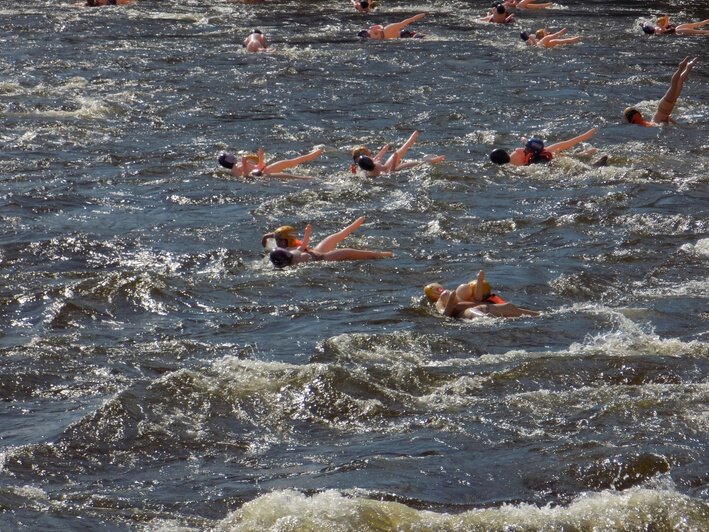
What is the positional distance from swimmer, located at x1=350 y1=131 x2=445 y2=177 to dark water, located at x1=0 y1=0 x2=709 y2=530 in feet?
0.87

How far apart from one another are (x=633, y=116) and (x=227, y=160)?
7377mm

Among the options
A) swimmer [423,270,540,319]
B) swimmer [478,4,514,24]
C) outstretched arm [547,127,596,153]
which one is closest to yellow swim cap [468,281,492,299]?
swimmer [423,270,540,319]

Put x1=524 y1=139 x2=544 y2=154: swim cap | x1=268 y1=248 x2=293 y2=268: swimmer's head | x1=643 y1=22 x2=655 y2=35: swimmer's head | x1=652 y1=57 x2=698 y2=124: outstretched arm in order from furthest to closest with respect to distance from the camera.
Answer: x1=643 y1=22 x2=655 y2=35: swimmer's head → x1=652 y1=57 x2=698 y2=124: outstretched arm → x1=524 y1=139 x2=544 y2=154: swim cap → x1=268 y1=248 x2=293 y2=268: swimmer's head

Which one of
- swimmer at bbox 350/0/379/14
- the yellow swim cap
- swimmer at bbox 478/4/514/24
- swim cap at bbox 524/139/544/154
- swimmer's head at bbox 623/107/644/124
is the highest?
the yellow swim cap

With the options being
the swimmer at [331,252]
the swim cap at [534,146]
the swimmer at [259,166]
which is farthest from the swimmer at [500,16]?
the swimmer at [331,252]

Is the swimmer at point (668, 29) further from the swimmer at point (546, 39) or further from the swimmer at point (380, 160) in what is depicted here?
the swimmer at point (380, 160)

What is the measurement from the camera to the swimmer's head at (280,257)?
47.7 feet

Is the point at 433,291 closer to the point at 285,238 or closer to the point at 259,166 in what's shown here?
the point at 285,238

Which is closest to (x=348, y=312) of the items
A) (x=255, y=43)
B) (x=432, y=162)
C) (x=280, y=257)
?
(x=280, y=257)

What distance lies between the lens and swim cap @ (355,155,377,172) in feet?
60.4

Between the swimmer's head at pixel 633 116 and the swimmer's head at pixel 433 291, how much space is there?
9.64 metres

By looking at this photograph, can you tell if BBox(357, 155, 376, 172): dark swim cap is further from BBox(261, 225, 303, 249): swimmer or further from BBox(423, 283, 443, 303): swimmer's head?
BBox(423, 283, 443, 303): swimmer's head

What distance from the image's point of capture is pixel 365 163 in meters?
18.5

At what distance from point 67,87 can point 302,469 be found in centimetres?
1891
